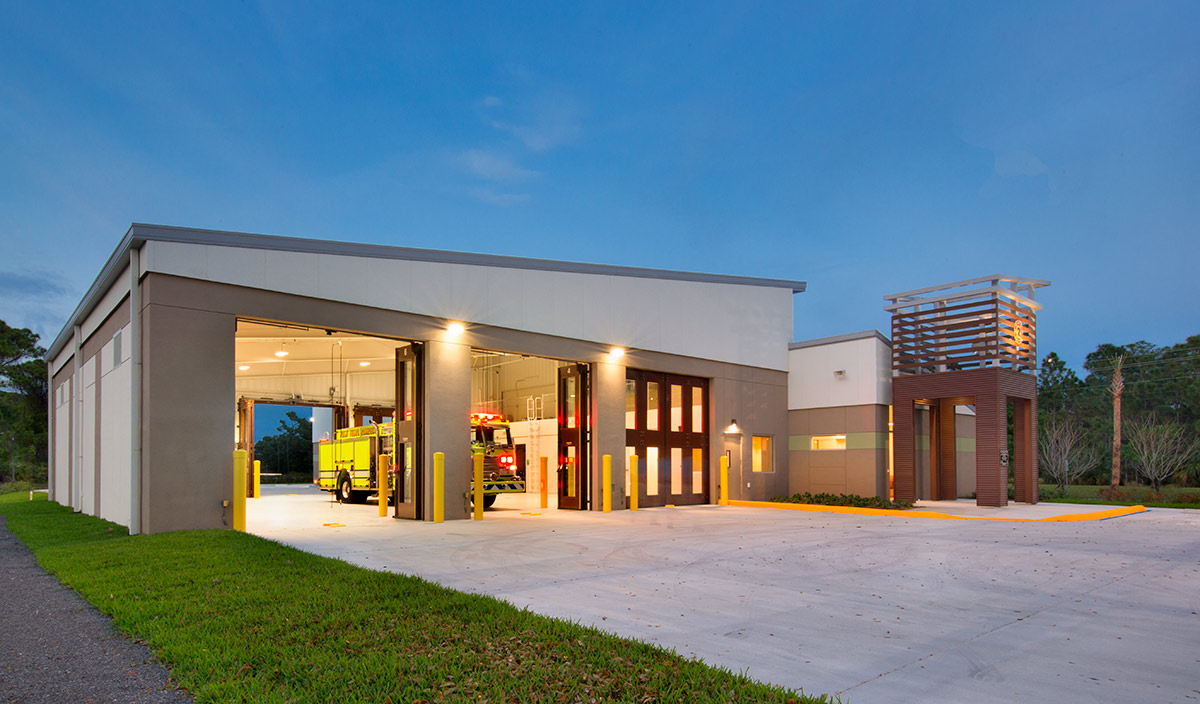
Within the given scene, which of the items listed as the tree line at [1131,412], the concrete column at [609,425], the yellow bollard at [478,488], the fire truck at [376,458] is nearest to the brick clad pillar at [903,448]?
→ the concrete column at [609,425]

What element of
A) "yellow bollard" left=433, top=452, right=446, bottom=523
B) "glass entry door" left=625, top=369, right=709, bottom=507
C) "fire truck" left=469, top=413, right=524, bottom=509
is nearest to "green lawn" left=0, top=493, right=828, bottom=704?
"yellow bollard" left=433, top=452, right=446, bottom=523

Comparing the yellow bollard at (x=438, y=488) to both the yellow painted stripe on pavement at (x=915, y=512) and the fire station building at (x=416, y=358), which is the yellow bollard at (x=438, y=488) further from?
the yellow painted stripe on pavement at (x=915, y=512)

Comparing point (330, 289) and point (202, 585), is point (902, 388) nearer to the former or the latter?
point (330, 289)

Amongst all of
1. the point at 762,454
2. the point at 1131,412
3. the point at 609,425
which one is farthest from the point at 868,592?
the point at 1131,412

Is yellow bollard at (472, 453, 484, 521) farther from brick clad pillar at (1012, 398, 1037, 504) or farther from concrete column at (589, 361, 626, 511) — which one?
brick clad pillar at (1012, 398, 1037, 504)

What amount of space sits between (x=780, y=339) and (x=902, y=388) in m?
4.37

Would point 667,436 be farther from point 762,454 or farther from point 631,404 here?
point 762,454

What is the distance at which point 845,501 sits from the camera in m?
21.6

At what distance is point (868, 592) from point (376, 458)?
61.2 feet

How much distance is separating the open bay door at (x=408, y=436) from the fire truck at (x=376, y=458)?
1.27 meters

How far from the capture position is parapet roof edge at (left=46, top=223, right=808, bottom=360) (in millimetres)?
13375

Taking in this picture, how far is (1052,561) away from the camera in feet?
36.0

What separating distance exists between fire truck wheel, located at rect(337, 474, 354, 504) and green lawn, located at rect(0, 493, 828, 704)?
53.5 feet

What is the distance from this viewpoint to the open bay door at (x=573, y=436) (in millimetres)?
20828
